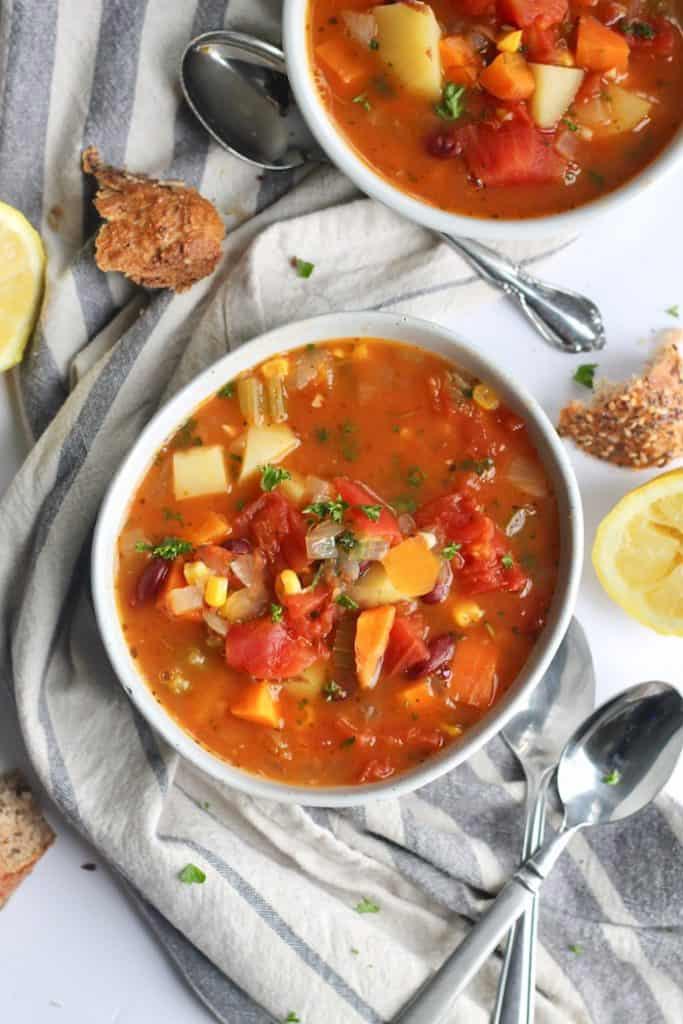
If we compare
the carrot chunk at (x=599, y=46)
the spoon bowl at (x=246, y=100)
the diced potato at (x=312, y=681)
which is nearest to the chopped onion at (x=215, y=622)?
the diced potato at (x=312, y=681)

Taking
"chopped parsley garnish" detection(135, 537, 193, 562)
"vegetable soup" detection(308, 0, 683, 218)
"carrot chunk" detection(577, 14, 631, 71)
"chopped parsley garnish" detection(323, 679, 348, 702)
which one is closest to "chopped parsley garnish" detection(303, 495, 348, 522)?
"chopped parsley garnish" detection(135, 537, 193, 562)

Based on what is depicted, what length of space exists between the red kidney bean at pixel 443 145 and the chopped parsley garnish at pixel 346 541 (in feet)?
3.87

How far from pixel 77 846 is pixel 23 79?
256 cm

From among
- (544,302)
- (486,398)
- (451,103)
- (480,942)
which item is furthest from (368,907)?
(451,103)

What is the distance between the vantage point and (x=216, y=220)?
376 centimetres

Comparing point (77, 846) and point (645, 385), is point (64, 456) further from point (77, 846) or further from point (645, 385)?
point (645, 385)

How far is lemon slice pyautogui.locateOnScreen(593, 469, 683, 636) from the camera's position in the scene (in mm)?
3764

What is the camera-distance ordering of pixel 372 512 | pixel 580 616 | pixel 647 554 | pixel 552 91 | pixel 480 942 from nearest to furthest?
pixel 372 512
pixel 552 91
pixel 480 942
pixel 647 554
pixel 580 616

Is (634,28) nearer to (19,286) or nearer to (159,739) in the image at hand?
(19,286)

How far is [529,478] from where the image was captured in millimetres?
3535

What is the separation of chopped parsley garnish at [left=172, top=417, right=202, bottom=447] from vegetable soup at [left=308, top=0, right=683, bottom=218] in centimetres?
97

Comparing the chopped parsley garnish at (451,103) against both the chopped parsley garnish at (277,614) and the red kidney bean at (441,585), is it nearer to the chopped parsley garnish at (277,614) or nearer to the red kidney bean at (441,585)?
the red kidney bean at (441,585)

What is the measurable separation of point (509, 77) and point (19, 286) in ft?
5.62

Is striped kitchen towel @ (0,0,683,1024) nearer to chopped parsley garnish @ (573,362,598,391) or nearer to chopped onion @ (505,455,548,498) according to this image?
chopped parsley garnish @ (573,362,598,391)
